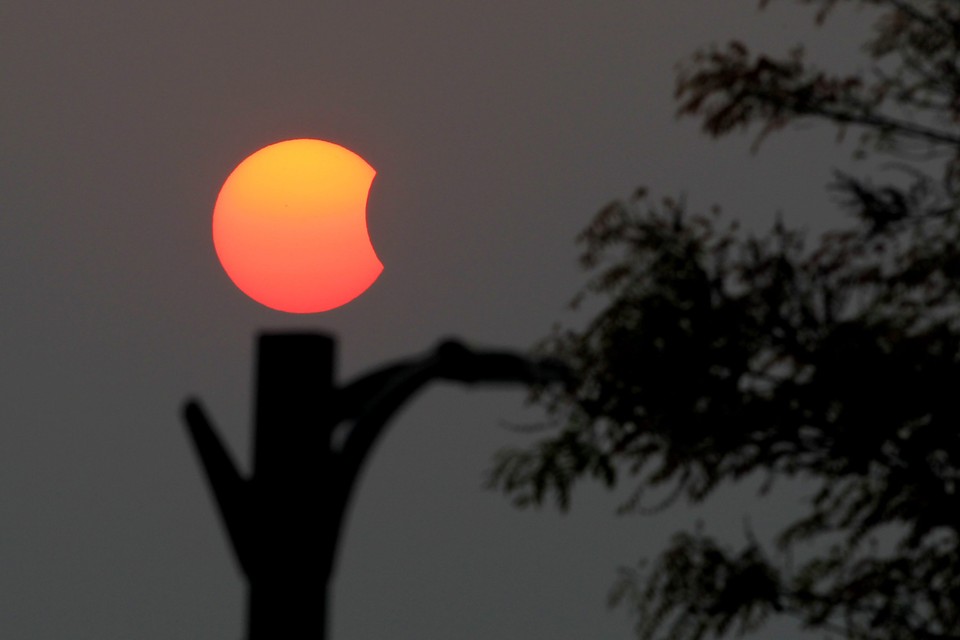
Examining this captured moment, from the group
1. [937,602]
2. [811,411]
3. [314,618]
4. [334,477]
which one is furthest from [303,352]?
[937,602]

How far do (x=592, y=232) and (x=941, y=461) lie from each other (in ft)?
9.64

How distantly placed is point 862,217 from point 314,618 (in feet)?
24.9

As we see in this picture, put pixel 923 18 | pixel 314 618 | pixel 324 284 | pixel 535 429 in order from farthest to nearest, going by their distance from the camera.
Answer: pixel 923 18 → pixel 535 429 → pixel 324 284 → pixel 314 618

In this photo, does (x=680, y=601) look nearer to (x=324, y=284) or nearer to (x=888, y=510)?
(x=888, y=510)

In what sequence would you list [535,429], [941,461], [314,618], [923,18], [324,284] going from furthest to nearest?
[923,18], [535,429], [941,461], [324,284], [314,618]

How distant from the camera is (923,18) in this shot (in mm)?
10305

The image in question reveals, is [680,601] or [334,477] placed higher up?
[334,477]

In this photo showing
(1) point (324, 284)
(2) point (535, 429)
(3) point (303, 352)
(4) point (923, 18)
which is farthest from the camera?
(4) point (923, 18)

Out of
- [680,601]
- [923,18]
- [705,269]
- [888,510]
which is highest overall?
[923,18]

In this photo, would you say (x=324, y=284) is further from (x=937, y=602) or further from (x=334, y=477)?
(x=937, y=602)

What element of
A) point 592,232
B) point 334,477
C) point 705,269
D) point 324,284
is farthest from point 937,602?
point 334,477

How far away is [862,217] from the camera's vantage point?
9.92 meters

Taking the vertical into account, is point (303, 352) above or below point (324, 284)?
below

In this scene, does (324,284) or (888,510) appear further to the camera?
(888,510)
